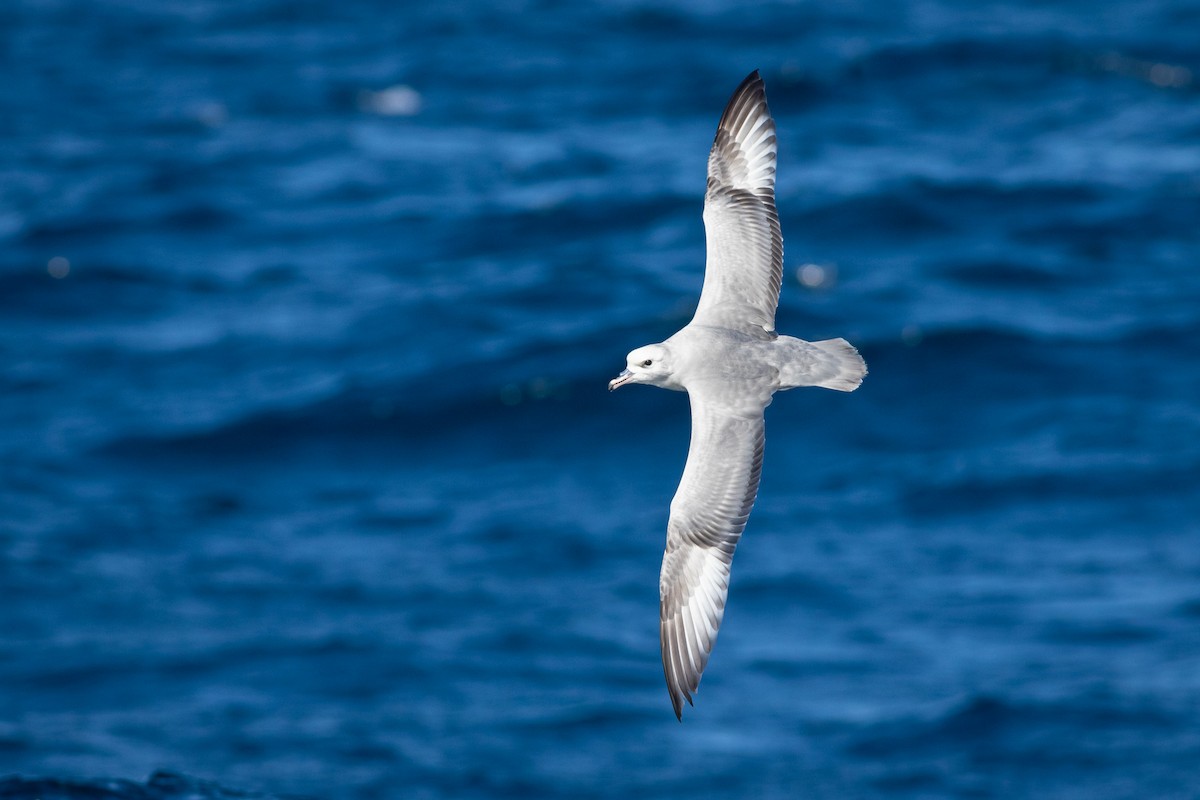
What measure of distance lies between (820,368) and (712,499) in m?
0.86

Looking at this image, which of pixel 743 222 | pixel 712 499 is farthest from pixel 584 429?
pixel 712 499

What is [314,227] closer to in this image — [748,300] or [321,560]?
[321,560]

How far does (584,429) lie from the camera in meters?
18.4

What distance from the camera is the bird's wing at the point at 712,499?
7.80 meters

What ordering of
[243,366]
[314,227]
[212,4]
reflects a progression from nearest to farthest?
1. [243,366]
2. [314,227]
3. [212,4]

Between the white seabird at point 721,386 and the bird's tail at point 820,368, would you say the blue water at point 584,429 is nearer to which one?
the white seabird at point 721,386

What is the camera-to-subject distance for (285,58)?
95.0ft

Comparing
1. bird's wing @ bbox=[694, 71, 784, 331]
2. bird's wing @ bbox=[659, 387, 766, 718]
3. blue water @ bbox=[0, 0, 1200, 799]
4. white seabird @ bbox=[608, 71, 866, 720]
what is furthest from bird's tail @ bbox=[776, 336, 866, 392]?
blue water @ bbox=[0, 0, 1200, 799]

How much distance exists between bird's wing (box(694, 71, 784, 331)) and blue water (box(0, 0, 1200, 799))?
4.23m

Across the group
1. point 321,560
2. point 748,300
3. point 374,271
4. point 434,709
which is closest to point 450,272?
point 374,271

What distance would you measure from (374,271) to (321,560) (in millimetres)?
6029

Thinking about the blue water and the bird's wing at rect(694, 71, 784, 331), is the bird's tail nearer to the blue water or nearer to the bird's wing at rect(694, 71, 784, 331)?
the bird's wing at rect(694, 71, 784, 331)

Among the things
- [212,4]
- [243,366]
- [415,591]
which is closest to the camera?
[415,591]

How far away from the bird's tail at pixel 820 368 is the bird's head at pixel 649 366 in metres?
0.58
